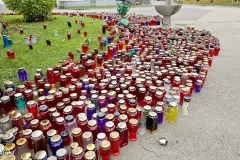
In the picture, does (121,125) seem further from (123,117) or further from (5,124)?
(5,124)

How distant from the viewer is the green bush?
412 inches

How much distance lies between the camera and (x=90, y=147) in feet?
7.14

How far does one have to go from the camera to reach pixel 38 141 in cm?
229

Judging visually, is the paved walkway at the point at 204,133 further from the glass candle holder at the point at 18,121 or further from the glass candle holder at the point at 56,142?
the glass candle holder at the point at 18,121

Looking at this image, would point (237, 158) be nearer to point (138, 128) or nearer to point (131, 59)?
point (138, 128)

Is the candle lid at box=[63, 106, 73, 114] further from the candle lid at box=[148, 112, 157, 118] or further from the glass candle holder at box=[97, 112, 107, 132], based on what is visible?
the candle lid at box=[148, 112, 157, 118]

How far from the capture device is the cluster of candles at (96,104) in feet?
7.59

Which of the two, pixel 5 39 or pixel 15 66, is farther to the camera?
pixel 5 39

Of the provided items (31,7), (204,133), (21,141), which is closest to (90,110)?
(21,141)

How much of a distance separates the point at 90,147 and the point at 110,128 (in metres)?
0.35

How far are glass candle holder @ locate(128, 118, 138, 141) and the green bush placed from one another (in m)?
9.98

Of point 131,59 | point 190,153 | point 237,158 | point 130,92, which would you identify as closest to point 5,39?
point 131,59

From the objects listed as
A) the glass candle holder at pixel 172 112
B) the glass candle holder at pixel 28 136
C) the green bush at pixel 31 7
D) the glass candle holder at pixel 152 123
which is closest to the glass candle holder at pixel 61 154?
the glass candle holder at pixel 28 136

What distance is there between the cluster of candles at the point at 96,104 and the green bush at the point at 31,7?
688 cm
